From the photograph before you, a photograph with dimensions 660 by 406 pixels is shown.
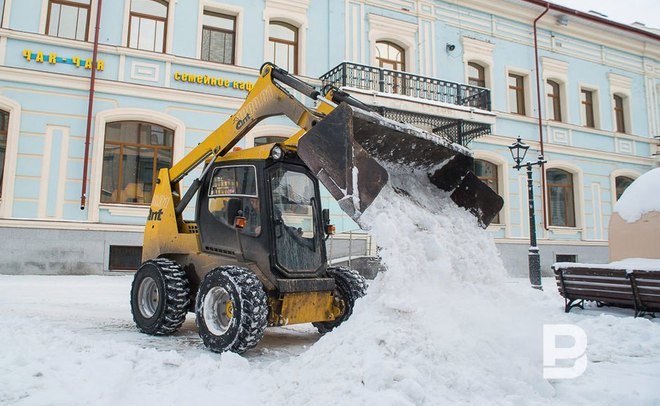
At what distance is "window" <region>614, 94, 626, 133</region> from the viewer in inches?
814

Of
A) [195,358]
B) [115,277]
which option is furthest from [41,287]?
[195,358]

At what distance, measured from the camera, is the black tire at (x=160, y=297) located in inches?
212

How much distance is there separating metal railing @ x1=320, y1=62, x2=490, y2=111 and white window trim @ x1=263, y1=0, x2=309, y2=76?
97 cm

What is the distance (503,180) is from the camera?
17438 millimetres

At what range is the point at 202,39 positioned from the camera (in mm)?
13922

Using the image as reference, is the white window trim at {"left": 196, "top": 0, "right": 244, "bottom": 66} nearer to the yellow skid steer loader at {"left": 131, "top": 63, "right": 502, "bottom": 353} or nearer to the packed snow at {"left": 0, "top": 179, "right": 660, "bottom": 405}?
the yellow skid steer loader at {"left": 131, "top": 63, "right": 502, "bottom": 353}

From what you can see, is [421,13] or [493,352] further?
[421,13]

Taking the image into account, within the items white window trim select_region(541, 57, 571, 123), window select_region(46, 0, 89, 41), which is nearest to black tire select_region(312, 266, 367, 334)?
window select_region(46, 0, 89, 41)

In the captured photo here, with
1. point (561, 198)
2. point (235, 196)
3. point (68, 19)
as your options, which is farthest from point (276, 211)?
point (561, 198)

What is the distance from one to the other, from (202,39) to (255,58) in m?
1.56

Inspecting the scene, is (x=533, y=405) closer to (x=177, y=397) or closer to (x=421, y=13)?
(x=177, y=397)

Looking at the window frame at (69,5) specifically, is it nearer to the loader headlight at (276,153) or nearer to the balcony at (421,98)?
the balcony at (421,98)

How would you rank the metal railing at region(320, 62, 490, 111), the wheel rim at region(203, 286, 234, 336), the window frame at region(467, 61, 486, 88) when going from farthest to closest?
the window frame at region(467, 61, 486, 88), the metal railing at region(320, 62, 490, 111), the wheel rim at region(203, 286, 234, 336)

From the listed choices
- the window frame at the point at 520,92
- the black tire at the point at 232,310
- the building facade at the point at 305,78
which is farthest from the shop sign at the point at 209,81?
the window frame at the point at 520,92
